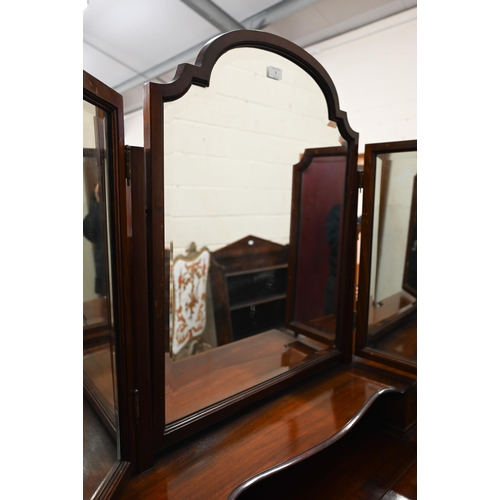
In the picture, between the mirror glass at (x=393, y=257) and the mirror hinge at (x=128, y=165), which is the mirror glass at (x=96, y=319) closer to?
the mirror hinge at (x=128, y=165)

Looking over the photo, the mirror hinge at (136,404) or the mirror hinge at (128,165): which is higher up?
the mirror hinge at (128,165)

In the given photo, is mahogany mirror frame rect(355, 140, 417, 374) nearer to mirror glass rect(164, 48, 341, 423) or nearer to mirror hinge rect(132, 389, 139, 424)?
mirror glass rect(164, 48, 341, 423)

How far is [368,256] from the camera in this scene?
1.06 metres

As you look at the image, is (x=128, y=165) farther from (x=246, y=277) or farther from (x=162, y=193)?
(x=246, y=277)

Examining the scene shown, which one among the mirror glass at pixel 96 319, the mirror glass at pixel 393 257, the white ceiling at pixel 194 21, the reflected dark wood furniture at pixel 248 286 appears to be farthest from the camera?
the white ceiling at pixel 194 21

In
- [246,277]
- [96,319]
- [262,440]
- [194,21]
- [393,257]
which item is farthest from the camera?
[194,21]

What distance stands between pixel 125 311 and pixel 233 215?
0.31m

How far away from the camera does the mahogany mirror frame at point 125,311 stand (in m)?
0.54

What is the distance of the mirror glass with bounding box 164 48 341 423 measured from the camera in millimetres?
679

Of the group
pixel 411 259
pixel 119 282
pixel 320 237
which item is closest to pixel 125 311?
pixel 119 282

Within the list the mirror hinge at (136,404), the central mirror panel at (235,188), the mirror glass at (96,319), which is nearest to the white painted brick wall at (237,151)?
the central mirror panel at (235,188)

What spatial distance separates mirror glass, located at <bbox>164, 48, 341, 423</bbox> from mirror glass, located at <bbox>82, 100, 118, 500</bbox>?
126 millimetres
